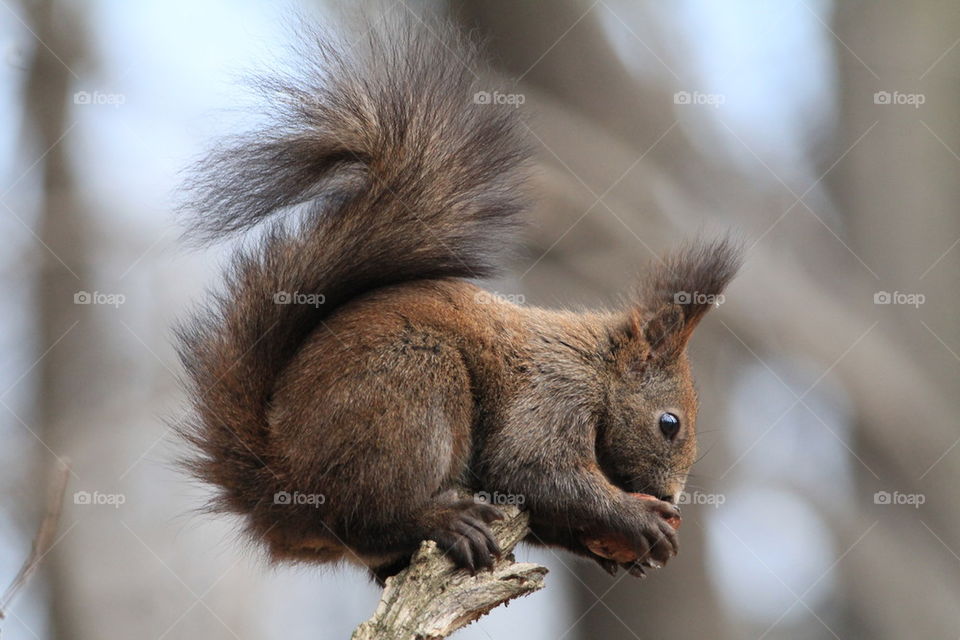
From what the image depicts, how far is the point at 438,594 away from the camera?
292 centimetres

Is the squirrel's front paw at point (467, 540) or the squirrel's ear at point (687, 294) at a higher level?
the squirrel's ear at point (687, 294)

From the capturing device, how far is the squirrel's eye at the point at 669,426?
3643 mm

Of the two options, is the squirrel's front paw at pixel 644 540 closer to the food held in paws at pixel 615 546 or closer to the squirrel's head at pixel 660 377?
the food held in paws at pixel 615 546

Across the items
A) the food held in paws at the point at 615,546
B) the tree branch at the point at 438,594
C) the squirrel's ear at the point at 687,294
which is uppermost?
the squirrel's ear at the point at 687,294

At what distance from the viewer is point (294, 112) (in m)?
3.46

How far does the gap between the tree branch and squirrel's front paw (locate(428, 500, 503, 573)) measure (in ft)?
0.10

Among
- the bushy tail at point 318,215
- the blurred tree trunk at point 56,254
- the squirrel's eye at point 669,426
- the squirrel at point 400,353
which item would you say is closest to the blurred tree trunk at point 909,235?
the squirrel's eye at point 669,426

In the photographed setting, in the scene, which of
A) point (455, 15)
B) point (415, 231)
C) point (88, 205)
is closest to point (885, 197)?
point (455, 15)

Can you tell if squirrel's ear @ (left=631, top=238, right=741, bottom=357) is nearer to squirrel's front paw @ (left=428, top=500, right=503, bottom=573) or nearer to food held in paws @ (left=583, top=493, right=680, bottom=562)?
food held in paws @ (left=583, top=493, right=680, bottom=562)

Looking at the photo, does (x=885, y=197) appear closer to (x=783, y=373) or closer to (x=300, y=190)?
(x=783, y=373)

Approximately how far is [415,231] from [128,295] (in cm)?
408

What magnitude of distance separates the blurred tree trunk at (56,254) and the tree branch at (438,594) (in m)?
3.99

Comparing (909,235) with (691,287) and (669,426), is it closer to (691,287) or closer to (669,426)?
(691,287)

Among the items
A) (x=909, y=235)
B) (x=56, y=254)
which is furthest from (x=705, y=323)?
(x=56, y=254)
